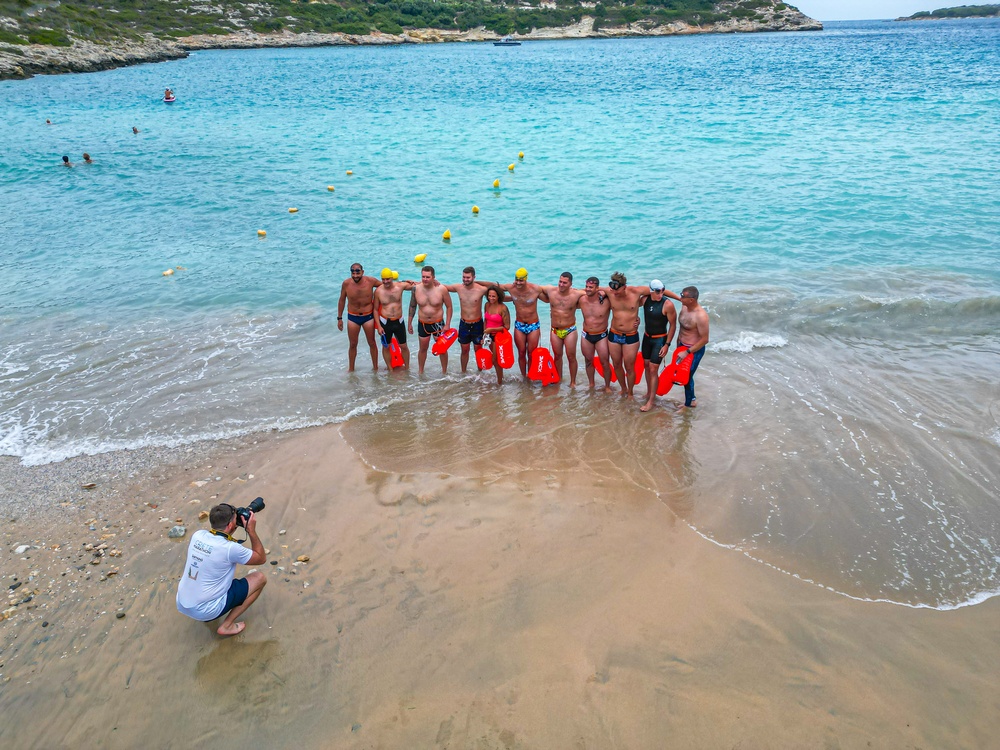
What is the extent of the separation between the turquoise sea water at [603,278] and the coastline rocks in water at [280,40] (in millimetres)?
20766

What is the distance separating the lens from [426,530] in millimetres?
5980

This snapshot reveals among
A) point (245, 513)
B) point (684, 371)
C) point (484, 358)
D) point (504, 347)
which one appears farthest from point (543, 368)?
point (245, 513)

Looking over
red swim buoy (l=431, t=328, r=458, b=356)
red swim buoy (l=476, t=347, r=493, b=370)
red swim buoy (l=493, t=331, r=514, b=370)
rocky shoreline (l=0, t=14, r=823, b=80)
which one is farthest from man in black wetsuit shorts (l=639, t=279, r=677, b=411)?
rocky shoreline (l=0, t=14, r=823, b=80)

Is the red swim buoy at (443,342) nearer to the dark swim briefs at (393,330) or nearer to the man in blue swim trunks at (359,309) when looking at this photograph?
the dark swim briefs at (393,330)

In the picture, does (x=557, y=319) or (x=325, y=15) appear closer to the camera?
(x=557, y=319)

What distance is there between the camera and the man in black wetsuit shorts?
7.95 meters

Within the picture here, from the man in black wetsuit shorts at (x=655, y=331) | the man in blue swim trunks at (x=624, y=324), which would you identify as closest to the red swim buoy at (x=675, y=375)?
the man in black wetsuit shorts at (x=655, y=331)

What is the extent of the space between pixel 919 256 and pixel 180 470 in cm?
1380

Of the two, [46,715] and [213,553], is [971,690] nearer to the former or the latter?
[213,553]

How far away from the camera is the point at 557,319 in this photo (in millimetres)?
8680

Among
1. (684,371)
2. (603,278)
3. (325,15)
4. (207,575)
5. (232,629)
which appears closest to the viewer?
(207,575)

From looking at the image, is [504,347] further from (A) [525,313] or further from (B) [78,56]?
(B) [78,56]

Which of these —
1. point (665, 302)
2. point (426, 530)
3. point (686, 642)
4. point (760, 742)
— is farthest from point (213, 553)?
point (665, 302)

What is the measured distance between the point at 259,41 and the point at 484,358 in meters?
81.7
